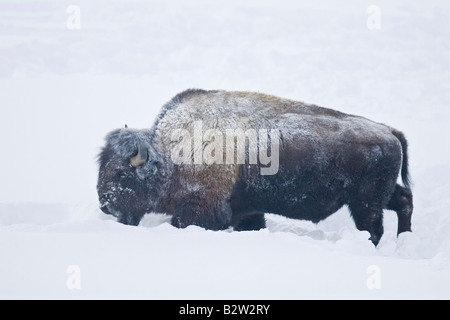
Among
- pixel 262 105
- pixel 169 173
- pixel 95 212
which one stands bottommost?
pixel 95 212

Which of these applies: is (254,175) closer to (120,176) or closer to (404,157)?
(120,176)

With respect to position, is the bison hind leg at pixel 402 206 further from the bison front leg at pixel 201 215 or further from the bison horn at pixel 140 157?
the bison horn at pixel 140 157

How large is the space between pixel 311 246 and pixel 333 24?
1037cm

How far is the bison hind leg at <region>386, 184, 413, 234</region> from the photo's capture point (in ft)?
21.6

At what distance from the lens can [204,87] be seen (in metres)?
11.5

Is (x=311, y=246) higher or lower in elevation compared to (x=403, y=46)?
lower

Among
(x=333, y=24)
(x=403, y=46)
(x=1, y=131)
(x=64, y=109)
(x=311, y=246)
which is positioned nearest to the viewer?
(x=311, y=246)

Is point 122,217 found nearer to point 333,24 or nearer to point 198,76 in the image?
point 198,76

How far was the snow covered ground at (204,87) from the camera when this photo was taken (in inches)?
163

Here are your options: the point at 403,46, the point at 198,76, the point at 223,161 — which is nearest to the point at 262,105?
the point at 223,161

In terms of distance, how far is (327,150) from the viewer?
20.6 feet

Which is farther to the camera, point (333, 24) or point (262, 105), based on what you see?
point (333, 24)

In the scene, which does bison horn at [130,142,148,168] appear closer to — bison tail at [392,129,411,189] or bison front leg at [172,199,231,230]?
bison front leg at [172,199,231,230]

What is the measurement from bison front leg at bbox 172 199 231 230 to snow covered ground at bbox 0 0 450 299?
0.56 metres
